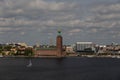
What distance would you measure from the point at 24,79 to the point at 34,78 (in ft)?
10.4

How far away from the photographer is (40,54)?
634 ft

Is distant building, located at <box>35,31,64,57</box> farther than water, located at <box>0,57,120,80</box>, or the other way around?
distant building, located at <box>35,31,64,57</box>

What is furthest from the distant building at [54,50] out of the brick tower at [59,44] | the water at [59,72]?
the water at [59,72]

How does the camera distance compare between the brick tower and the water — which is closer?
the water

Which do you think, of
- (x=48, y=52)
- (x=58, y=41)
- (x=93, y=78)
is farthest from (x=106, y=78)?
(x=48, y=52)

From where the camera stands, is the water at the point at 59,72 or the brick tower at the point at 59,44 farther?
the brick tower at the point at 59,44

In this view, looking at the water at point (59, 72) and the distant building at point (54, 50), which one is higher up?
the distant building at point (54, 50)

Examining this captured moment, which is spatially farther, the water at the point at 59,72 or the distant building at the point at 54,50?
the distant building at the point at 54,50

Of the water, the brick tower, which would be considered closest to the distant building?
the brick tower

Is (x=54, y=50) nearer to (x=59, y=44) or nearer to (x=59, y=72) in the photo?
(x=59, y=44)

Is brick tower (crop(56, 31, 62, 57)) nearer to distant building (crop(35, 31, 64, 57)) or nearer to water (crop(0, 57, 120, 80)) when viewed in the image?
distant building (crop(35, 31, 64, 57))

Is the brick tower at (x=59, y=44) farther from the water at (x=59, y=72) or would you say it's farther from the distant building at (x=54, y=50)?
the water at (x=59, y=72)

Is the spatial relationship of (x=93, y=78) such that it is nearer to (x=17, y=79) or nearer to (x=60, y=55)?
(x=17, y=79)

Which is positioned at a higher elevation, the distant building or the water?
the distant building
